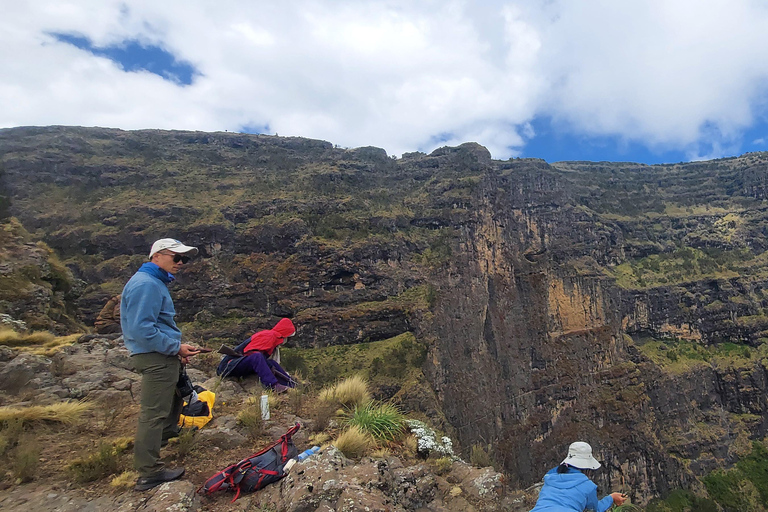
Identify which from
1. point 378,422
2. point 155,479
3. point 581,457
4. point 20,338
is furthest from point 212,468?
point 20,338

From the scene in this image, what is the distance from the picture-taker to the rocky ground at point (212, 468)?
12.1 ft

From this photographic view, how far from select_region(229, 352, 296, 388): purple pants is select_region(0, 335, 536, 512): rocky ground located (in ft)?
0.94

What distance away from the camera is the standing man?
393cm

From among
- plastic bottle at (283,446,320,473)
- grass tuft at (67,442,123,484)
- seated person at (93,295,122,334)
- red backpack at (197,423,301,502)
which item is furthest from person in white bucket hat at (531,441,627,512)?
seated person at (93,295,122,334)

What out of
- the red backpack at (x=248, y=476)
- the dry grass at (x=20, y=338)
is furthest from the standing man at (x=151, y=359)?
the dry grass at (x=20, y=338)

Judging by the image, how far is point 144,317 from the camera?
13.2ft

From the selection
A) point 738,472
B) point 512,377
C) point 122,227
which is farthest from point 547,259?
point 122,227

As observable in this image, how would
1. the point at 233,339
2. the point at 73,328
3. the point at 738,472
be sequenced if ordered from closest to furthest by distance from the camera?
the point at 73,328 → the point at 233,339 → the point at 738,472

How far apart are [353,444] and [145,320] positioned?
2663 mm

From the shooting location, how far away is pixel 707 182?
98500mm

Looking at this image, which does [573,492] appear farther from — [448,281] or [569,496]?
[448,281]

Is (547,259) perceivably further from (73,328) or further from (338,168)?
(73,328)

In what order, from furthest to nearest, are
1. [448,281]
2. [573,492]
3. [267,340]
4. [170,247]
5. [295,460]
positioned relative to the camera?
1. [448,281]
2. [267,340]
3. [170,247]
4. [573,492]
5. [295,460]

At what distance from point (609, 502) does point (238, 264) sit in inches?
1779
